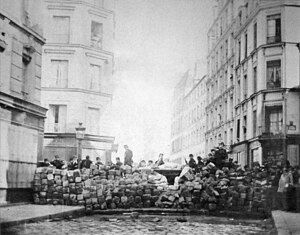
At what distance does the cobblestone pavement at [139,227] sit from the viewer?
3.40 m

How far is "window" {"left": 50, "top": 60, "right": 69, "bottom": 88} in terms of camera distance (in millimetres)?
3498

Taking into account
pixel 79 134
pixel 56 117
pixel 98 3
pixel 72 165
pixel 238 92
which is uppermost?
pixel 98 3

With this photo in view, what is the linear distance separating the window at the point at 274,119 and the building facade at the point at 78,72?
0.90 m

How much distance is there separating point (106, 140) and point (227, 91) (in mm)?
766

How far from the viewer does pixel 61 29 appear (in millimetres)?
3559

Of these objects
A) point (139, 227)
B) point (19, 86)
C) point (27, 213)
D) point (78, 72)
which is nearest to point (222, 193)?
point (139, 227)

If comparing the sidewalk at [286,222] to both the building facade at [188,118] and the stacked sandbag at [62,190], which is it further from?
the stacked sandbag at [62,190]

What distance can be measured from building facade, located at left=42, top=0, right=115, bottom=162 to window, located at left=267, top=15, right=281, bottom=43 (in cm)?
91

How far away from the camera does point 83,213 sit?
476 cm

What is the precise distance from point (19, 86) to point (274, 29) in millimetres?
1604

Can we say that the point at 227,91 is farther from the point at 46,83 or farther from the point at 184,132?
the point at 46,83

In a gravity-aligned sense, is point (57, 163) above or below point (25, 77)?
below

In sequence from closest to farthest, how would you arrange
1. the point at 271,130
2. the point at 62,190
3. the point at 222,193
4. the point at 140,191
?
the point at 271,130 → the point at 222,193 → the point at 140,191 → the point at 62,190

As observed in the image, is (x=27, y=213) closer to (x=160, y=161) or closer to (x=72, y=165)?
(x=72, y=165)
